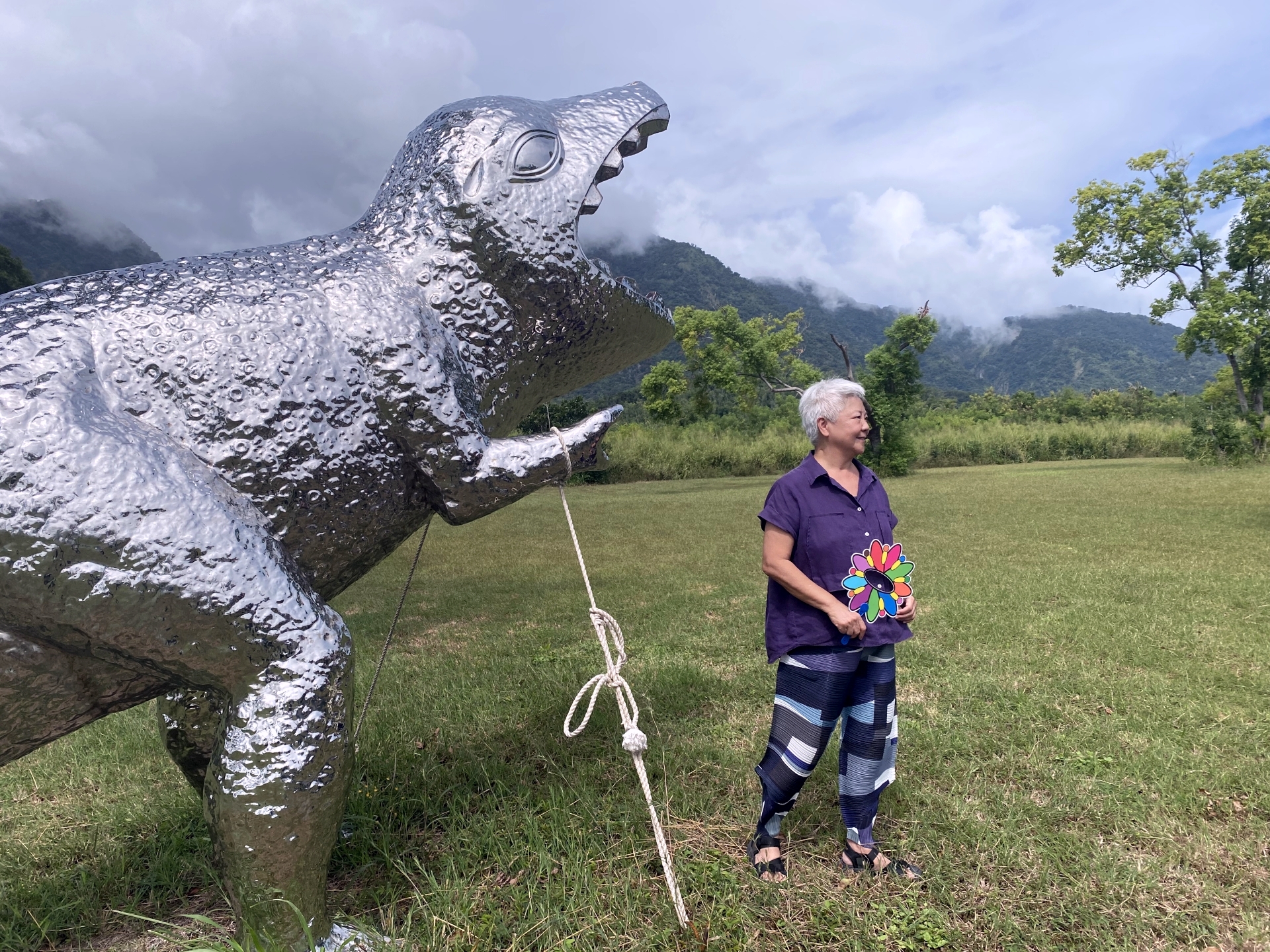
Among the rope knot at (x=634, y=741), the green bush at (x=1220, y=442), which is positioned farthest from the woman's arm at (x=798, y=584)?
the green bush at (x=1220, y=442)

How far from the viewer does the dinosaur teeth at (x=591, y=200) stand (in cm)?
176

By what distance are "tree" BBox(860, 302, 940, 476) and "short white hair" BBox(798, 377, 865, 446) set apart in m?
17.5

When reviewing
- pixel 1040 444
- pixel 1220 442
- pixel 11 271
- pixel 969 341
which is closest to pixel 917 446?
pixel 1040 444

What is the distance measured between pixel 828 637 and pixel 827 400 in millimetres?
663

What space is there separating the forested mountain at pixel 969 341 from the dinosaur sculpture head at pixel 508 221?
2874cm

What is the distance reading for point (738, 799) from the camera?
101 inches

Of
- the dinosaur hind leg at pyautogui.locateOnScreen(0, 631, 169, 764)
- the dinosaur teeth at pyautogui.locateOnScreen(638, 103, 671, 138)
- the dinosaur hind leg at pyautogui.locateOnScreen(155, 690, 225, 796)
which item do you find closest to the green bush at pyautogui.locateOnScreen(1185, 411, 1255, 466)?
the dinosaur teeth at pyautogui.locateOnScreen(638, 103, 671, 138)

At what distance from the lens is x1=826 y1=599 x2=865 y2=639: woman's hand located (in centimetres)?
197

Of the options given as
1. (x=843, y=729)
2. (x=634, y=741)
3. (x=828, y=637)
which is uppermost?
(x=828, y=637)

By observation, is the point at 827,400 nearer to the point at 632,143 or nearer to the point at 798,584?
the point at 798,584

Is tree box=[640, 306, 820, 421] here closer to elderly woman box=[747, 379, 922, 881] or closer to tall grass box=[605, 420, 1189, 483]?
tall grass box=[605, 420, 1189, 483]

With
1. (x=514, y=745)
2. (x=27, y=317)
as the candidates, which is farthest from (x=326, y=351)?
(x=514, y=745)

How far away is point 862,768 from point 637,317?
1443 mm

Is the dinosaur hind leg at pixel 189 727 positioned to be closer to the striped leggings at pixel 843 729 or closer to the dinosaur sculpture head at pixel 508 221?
the dinosaur sculpture head at pixel 508 221
